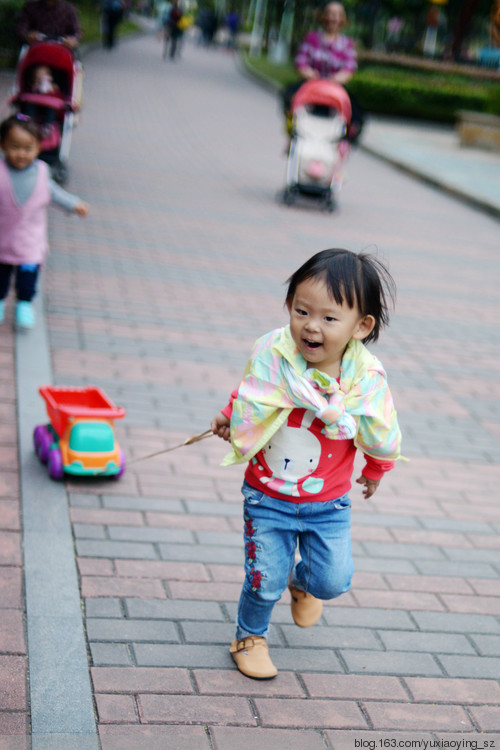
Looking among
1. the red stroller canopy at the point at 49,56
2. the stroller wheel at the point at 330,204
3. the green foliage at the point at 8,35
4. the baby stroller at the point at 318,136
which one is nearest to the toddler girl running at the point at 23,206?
the red stroller canopy at the point at 49,56

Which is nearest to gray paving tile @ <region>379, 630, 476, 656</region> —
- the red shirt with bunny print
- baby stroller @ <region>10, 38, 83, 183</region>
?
the red shirt with bunny print

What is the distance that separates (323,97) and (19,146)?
680 cm

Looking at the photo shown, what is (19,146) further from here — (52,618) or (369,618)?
(369,618)

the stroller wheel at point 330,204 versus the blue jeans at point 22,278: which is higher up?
the blue jeans at point 22,278

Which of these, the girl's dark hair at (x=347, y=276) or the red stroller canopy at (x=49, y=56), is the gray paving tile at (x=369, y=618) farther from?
the red stroller canopy at (x=49, y=56)

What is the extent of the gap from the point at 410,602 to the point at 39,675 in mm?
1460

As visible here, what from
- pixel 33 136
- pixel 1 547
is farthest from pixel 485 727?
pixel 33 136

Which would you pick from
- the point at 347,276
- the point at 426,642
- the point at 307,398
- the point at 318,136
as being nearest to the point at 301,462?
the point at 307,398

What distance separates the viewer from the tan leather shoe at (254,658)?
9.78ft

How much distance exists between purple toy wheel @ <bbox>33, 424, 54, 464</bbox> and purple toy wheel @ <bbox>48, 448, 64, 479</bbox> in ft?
0.19

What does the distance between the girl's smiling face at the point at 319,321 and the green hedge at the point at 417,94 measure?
23327 millimetres

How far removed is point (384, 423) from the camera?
2812 mm

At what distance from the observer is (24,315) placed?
5871mm

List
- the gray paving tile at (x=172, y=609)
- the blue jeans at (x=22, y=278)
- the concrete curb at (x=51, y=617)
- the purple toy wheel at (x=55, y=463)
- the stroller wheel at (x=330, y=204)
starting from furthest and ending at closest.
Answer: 1. the stroller wheel at (x=330, y=204)
2. the blue jeans at (x=22, y=278)
3. the purple toy wheel at (x=55, y=463)
4. the gray paving tile at (x=172, y=609)
5. the concrete curb at (x=51, y=617)
